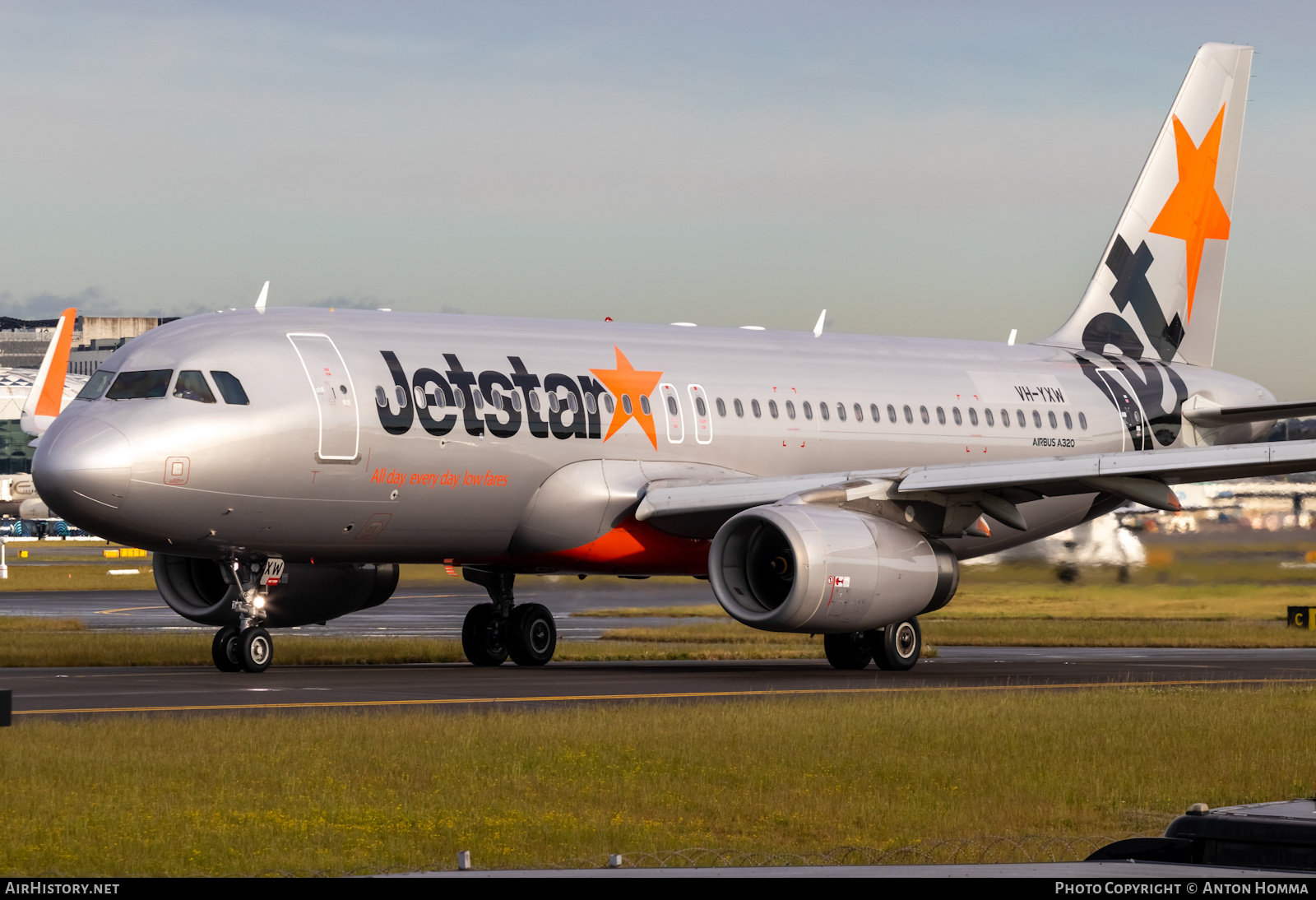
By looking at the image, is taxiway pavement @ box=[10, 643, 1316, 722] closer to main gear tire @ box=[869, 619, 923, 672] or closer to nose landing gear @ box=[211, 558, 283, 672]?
nose landing gear @ box=[211, 558, 283, 672]

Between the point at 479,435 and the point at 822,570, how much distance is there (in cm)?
516

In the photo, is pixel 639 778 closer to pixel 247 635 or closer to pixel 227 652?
pixel 247 635

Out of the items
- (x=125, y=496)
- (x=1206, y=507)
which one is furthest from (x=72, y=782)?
(x=1206, y=507)

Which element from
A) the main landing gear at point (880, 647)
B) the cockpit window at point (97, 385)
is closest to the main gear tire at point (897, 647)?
the main landing gear at point (880, 647)

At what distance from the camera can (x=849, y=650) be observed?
1053 inches

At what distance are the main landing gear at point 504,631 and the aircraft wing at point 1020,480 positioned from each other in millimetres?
3358

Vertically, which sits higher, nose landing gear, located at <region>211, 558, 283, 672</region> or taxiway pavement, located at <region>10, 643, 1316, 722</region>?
nose landing gear, located at <region>211, 558, 283, 672</region>

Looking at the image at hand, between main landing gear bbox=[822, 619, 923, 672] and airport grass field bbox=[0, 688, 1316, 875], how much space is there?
7674 millimetres

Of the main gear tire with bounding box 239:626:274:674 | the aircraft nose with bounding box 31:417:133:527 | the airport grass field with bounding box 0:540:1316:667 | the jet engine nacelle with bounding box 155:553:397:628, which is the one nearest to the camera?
the aircraft nose with bounding box 31:417:133:527

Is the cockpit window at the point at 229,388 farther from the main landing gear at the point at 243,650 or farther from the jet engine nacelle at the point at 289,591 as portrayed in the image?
the jet engine nacelle at the point at 289,591

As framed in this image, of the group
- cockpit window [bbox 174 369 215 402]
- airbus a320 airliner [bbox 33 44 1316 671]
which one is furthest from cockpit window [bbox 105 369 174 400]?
cockpit window [bbox 174 369 215 402]

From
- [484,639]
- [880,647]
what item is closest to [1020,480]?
[880,647]

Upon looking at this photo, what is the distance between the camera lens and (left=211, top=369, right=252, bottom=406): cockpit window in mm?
22922
